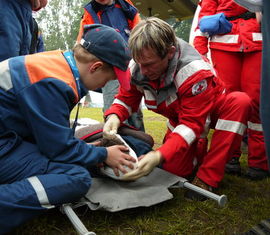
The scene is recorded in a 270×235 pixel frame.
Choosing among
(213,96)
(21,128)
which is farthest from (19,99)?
(213,96)

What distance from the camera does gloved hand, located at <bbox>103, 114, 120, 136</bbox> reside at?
2.29 meters

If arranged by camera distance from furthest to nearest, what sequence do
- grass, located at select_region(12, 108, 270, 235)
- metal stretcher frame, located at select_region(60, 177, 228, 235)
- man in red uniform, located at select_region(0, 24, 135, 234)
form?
grass, located at select_region(12, 108, 270, 235) → man in red uniform, located at select_region(0, 24, 135, 234) → metal stretcher frame, located at select_region(60, 177, 228, 235)

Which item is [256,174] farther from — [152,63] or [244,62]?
[152,63]

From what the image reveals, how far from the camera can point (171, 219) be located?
1.88 meters

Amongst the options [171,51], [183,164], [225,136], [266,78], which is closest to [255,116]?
[225,136]

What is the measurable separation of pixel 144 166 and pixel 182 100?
0.56 metres

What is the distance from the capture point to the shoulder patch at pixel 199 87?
6.99 feet

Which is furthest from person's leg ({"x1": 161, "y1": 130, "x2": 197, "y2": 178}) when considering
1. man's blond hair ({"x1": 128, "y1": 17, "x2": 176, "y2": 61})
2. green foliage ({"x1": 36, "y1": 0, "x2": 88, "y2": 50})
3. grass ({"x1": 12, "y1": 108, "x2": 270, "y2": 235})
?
green foliage ({"x1": 36, "y1": 0, "x2": 88, "y2": 50})

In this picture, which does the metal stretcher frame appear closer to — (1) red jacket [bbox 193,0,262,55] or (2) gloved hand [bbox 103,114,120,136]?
(2) gloved hand [bbox 103,114,120,136]

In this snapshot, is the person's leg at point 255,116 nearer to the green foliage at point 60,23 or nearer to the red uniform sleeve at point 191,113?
the red uniform sleeve at point 191,113

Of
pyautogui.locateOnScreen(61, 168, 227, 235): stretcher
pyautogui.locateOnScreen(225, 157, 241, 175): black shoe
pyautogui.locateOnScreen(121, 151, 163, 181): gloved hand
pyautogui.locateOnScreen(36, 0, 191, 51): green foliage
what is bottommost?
pyautogui.locateOnScreen(36, 0, 191, 51): green foliage

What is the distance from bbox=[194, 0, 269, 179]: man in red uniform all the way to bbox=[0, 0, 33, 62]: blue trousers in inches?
59.5

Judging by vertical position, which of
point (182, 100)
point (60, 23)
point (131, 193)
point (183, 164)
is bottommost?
point (60, 23)

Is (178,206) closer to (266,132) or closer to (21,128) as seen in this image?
(266,132)
